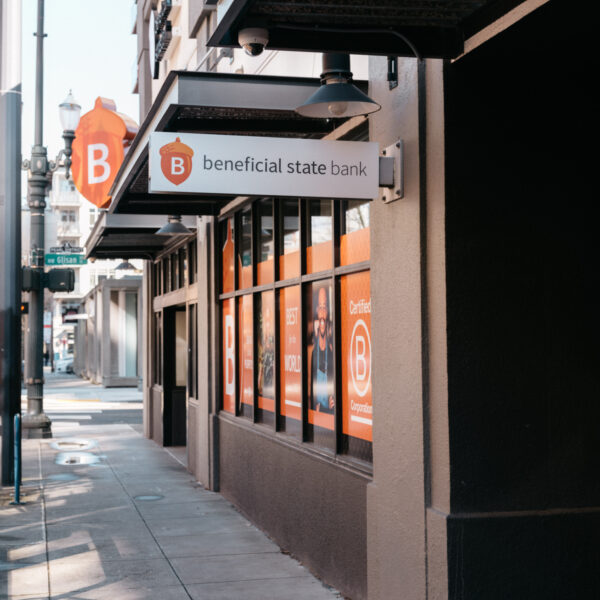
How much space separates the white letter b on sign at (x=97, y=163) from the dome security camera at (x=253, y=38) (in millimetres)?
11032

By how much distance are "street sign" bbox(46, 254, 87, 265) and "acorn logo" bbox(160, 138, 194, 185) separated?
10044 millimetres

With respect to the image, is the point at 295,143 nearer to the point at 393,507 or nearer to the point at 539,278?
the point at 539,278

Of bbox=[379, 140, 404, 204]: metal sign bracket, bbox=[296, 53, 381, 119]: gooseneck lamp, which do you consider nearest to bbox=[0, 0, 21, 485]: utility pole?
bbox=[296, 53, 381, 119]: gooseneck lamp

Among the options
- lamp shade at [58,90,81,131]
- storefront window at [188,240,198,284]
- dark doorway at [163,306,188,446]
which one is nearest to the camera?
storefront window at [188,240,198,284]

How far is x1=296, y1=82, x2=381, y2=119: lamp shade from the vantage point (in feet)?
16.8

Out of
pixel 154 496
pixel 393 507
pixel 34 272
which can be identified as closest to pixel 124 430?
pixel 34 272

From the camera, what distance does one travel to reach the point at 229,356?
10.9 m

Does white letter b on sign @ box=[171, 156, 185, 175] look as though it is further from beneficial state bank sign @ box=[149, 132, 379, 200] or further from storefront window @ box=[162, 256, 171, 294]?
storefront window @ box=[162, 256, 171, 294]

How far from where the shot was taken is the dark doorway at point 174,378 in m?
15.9

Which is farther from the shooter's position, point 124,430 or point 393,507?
point 124,430

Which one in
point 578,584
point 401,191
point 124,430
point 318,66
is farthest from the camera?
point 124,430

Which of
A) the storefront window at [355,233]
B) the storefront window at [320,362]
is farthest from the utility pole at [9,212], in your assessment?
the storefront window at [355,233]

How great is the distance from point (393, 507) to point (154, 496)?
5924mm

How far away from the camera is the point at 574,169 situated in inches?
203
